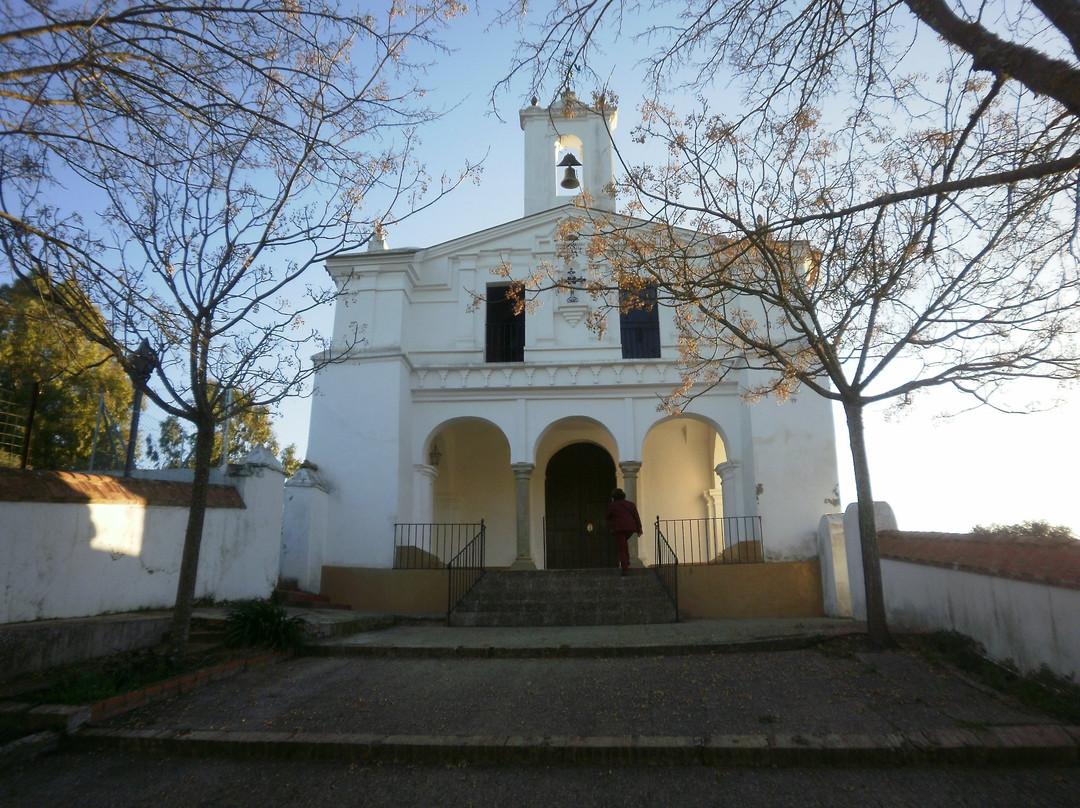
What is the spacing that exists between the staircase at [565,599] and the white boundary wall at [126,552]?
3.08 meters

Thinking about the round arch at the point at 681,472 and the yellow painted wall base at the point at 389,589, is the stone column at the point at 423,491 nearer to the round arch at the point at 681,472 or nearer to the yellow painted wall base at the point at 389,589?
the yellow painted wall base at the point at 389,589

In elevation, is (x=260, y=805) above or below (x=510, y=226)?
below

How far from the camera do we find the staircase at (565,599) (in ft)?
34.9

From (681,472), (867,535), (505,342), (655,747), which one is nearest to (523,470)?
(505,342)

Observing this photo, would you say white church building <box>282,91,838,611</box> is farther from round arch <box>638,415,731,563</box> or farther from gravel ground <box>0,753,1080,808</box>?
gravel ground <box>0,753,1080,808</box>

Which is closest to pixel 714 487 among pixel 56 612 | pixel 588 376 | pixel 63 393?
pixel 588 376

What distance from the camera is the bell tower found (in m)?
16.8

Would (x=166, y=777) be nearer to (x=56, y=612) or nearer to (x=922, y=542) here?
(x=56, y=612)

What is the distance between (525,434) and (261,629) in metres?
7.56

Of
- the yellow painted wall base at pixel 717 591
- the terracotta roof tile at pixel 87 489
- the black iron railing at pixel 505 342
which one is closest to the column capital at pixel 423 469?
the yellow painted wall base at pixel 717 591

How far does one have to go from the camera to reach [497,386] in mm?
14445

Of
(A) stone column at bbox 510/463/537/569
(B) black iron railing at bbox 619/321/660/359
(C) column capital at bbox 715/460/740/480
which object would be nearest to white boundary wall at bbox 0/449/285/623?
(A) stone column at bbox 510/463/537/569

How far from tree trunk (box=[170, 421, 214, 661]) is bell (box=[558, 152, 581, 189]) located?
11850mm

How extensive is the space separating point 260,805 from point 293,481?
956 centimetres
